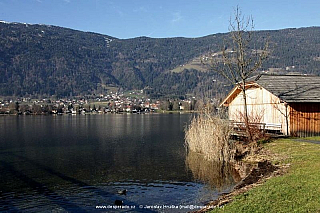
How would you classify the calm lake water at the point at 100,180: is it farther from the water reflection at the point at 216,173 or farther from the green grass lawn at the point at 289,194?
the green grass lawn at the point at 289,194

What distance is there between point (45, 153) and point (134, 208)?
18.8 metres

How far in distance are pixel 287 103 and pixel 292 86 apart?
3.05m

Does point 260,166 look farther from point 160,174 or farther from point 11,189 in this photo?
point 11,189

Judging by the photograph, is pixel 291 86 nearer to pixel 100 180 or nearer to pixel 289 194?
pixel 100 180

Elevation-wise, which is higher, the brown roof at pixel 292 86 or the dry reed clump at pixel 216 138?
the brown roof at pixel 292 86

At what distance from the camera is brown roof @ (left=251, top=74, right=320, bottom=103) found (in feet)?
87.5

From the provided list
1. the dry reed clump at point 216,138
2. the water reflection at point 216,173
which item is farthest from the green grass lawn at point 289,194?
the dry reed clump at point 216,138

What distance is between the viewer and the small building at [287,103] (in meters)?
26.6

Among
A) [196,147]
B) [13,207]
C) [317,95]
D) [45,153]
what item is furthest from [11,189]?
[317,95]

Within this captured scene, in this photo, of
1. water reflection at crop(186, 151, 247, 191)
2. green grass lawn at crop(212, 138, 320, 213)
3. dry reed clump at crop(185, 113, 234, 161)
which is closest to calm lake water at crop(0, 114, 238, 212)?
water reflection at crop(186, 151, 247, 191)

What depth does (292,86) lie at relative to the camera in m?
28.6

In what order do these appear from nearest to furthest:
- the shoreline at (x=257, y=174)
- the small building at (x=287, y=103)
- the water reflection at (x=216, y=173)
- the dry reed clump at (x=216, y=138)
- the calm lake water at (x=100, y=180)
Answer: the shoreline at (x=257, y=174) → the calm lake water at (x=100, y=180) → the water reflection at (x=216, y=173) → the dry reed clump at (x=216, y=138) → the small building at (x=287, y=103)

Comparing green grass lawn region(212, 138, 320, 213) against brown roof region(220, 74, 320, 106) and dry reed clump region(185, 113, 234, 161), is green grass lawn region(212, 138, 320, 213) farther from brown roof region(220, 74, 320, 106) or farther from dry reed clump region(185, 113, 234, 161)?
brown roof region(220, 74, 320, 106)

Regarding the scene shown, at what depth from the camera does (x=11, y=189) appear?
16719 mm
